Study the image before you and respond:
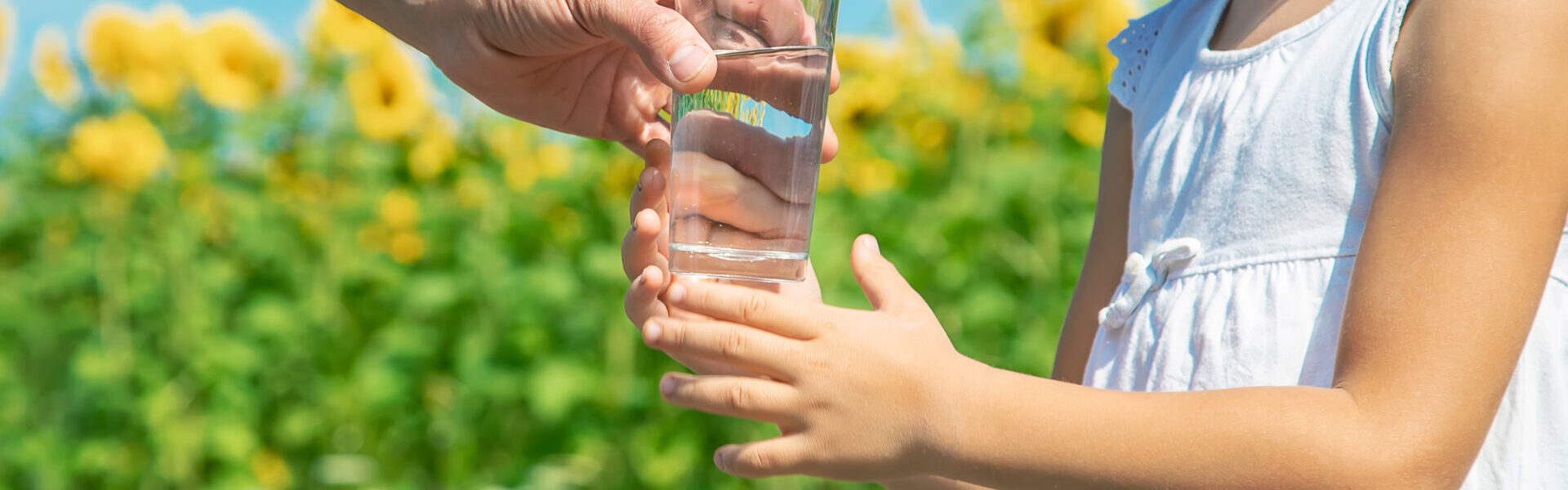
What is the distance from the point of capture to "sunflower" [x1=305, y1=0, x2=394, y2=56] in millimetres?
3436

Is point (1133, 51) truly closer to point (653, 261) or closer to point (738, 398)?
point (653, 261)

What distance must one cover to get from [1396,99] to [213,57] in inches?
135

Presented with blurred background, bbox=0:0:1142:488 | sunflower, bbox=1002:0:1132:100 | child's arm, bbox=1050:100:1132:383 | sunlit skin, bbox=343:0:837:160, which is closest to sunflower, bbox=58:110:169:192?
blurred background, bbox=0:0:1142:488

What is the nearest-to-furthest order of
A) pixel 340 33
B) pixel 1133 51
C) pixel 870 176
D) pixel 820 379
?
pixel 820 379 → pixel 1133 51 → pixel 870 176 → pixel 340 33

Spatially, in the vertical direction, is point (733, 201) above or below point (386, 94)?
below

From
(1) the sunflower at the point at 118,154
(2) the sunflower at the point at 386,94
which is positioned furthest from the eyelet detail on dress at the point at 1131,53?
(1) the sunflower at the point at 118,154

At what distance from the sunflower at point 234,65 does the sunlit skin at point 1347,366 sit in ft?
9.84

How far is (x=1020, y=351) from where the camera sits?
2.99m

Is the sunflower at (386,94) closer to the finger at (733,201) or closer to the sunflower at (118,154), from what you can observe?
the sunflower at (118,154)

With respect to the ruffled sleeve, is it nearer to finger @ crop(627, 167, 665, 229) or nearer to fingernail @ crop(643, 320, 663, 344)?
finger @ crop(627, 167, 665, 229)

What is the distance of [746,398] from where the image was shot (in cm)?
107

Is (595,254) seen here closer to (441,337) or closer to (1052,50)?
(441,337)

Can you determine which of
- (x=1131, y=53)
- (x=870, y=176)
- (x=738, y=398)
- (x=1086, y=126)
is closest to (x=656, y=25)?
(x=738, y=398)

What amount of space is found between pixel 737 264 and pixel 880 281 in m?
0.13
